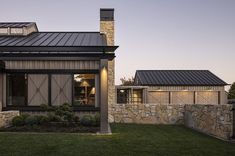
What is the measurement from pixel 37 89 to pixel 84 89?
2503 mm

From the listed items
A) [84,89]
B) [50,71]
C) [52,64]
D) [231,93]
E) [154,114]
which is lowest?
[154,114]

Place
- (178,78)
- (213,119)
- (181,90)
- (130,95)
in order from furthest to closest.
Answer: (178,78)
(130,95)
(181,90)
(213,119)

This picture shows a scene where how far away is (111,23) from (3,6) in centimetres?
825

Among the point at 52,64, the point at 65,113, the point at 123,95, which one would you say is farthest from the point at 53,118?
the point at 123,95

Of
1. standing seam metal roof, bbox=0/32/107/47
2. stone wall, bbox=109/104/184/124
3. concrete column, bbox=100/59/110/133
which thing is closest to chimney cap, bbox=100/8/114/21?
standing seam metal roof, bbox=0/32/107/47

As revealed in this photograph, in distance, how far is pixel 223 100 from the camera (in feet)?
76.3

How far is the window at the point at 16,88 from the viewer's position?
13703 mm

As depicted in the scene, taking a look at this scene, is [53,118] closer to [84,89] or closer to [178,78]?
[84,89]

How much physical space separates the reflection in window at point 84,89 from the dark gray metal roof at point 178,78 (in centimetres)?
1007

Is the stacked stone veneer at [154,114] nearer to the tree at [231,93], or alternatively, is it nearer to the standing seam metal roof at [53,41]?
the standing seam metal roof at [53,41]

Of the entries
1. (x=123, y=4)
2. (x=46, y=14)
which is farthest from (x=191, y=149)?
(x=46, y=14)

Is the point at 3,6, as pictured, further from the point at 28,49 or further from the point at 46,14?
the point at 28,49

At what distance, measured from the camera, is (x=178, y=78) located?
2425 cm

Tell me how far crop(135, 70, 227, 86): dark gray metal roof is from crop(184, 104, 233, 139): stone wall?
981cm
